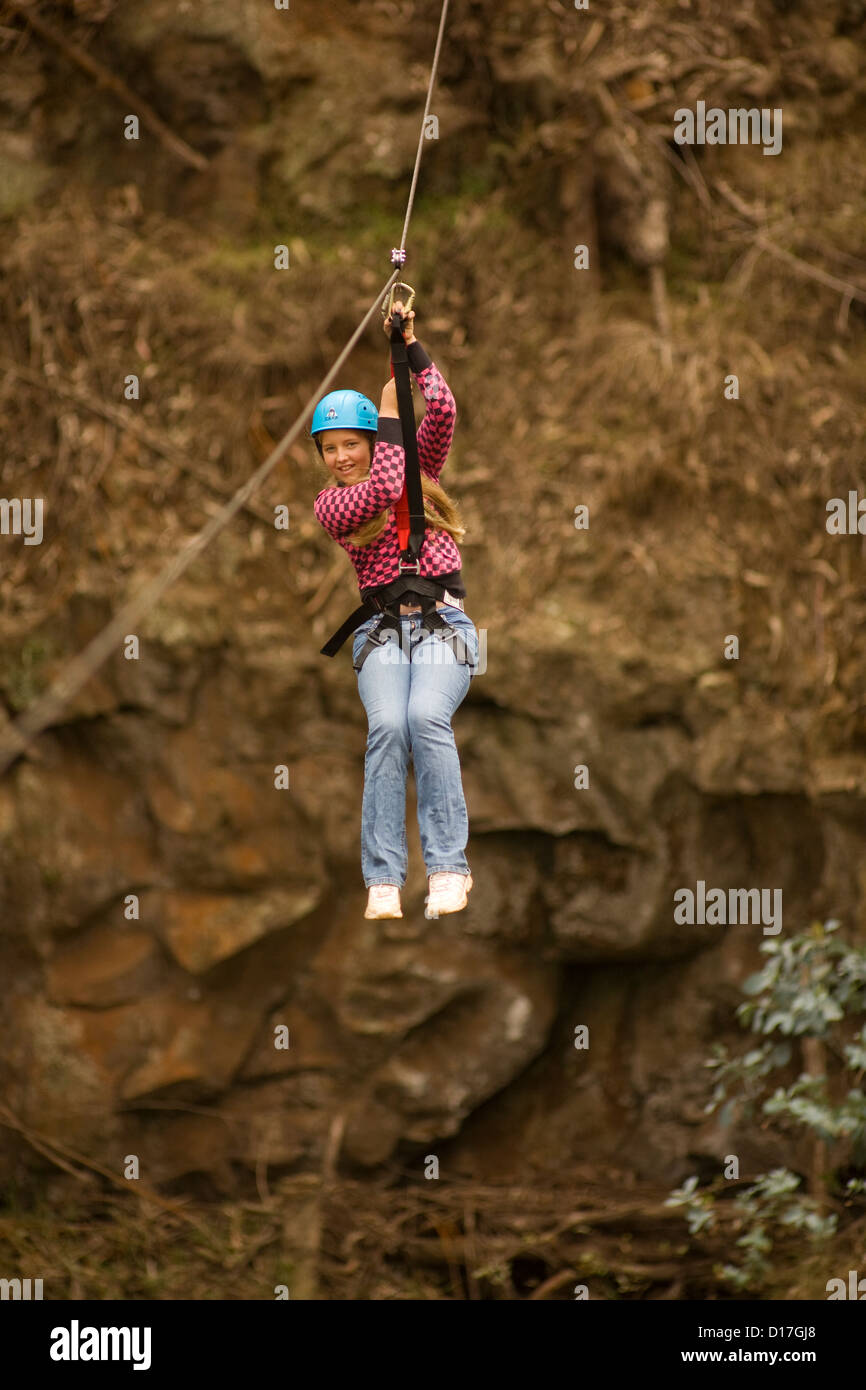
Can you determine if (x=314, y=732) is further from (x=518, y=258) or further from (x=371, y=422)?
(x=371, y=422)

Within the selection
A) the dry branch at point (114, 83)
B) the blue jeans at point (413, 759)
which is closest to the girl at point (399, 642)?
the blue jeans at point (413, 759)

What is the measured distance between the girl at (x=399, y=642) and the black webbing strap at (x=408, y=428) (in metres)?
0.04

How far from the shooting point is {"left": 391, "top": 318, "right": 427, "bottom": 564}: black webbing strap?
174 inches

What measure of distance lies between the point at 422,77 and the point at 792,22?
107 inches

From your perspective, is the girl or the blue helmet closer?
the girl

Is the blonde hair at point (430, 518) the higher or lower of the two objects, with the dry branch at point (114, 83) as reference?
lower

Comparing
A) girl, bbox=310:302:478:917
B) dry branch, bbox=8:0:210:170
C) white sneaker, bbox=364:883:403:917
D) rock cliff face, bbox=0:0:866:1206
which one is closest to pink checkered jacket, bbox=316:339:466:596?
girl, bbox=310:302:478:917

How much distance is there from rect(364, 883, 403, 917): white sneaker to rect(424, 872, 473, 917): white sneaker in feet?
0.36

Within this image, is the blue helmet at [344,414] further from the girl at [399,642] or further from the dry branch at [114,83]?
the dry branch at [114,83]

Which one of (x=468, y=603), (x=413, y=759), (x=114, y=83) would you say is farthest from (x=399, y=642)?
(x=114, y=83)

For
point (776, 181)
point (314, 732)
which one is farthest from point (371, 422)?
point (776, 181)

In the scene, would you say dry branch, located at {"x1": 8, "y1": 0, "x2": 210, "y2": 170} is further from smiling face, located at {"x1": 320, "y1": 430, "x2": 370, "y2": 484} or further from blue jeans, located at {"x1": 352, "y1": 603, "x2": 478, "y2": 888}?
blue jeans, located at {"x1": 352, "y1": 603, "x2": 478, "y2": 888}

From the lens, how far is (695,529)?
9.47m

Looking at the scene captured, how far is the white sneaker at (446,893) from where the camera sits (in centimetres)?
440
